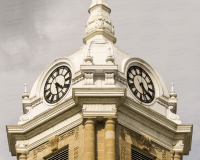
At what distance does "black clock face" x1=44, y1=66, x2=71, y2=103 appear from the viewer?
258ft

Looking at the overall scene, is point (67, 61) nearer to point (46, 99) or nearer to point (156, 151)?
point (46, 99)

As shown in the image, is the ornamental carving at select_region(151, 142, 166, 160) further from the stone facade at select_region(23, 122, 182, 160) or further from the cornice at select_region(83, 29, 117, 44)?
the cornice at select_region(83, 29, 117, 44)

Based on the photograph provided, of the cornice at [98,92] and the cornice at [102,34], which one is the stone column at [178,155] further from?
the cornice at [102,34]

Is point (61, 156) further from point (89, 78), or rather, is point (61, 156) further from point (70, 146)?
point (89, 78)

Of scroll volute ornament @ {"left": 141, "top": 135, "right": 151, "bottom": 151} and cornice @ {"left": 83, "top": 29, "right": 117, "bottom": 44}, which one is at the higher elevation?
cornice @ {"left": 83, "top": 29, "right": 117, "bottom": 44}

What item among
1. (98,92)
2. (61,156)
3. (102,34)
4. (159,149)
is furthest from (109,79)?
(102,34)

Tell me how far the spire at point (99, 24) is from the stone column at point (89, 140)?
7712mm

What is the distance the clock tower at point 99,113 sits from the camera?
75.9m

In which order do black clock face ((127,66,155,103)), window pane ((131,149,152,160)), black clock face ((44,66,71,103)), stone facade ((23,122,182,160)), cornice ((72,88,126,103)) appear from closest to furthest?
stone facade ((23,122,182,160))
cornice ((72,88,126,103))
window pane ((131,149,152,160))
black clock face ((44,66,71,103))
black clock face ((127,66,155,103))

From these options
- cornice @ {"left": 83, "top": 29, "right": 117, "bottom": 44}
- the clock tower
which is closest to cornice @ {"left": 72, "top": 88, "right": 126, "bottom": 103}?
the clock tower

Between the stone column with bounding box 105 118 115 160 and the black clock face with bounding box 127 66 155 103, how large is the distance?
11.6 feet

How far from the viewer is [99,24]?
82.6 metres

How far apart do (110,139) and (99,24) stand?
393 inches

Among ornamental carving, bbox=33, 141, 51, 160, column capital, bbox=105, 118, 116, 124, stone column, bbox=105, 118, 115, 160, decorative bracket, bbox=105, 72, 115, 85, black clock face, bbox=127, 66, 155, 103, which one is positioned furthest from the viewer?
black clock face, bbox=127, 66, 155, 103
